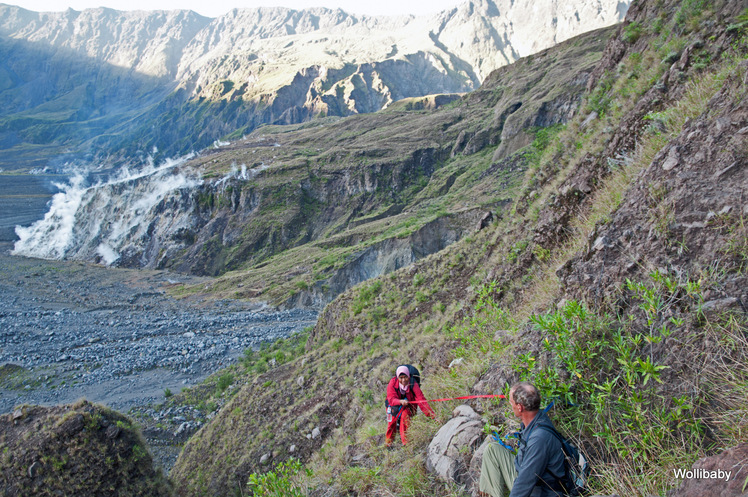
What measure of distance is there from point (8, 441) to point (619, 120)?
11827 millimetres

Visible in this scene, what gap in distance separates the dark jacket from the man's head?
6.3 inches

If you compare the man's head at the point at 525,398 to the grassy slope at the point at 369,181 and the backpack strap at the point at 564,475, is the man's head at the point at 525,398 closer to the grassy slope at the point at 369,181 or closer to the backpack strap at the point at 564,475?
the backpack strap at the point at 564,475

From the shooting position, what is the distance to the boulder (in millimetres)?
3273

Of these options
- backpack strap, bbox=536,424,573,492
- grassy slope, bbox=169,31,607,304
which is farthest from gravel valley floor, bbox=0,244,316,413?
backpack strap, bbox=536,424,573,492

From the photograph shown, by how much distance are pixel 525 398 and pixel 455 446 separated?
3.48ft

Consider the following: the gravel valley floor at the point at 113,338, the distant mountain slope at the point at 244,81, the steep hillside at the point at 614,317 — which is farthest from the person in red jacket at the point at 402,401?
the distant mountain slope at the point at 244,81

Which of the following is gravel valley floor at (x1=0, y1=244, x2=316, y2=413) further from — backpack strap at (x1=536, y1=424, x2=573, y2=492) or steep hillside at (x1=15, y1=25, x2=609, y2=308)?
backpack strap at (x1=536, y1=424, x2=573, y2=492)

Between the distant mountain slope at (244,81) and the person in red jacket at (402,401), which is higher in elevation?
the distant mountain slope at (244,81)

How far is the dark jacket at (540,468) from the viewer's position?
2.51 m

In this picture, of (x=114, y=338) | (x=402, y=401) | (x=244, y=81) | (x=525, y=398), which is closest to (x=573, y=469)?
(x=525, y=398)

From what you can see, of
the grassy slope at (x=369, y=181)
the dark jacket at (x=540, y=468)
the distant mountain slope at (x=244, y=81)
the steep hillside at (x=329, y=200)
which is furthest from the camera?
the distant mountain slope at (x=244, y=81)

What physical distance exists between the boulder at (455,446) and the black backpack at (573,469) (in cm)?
84

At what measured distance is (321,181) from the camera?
46781 millimetres

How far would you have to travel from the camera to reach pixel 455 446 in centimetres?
343
